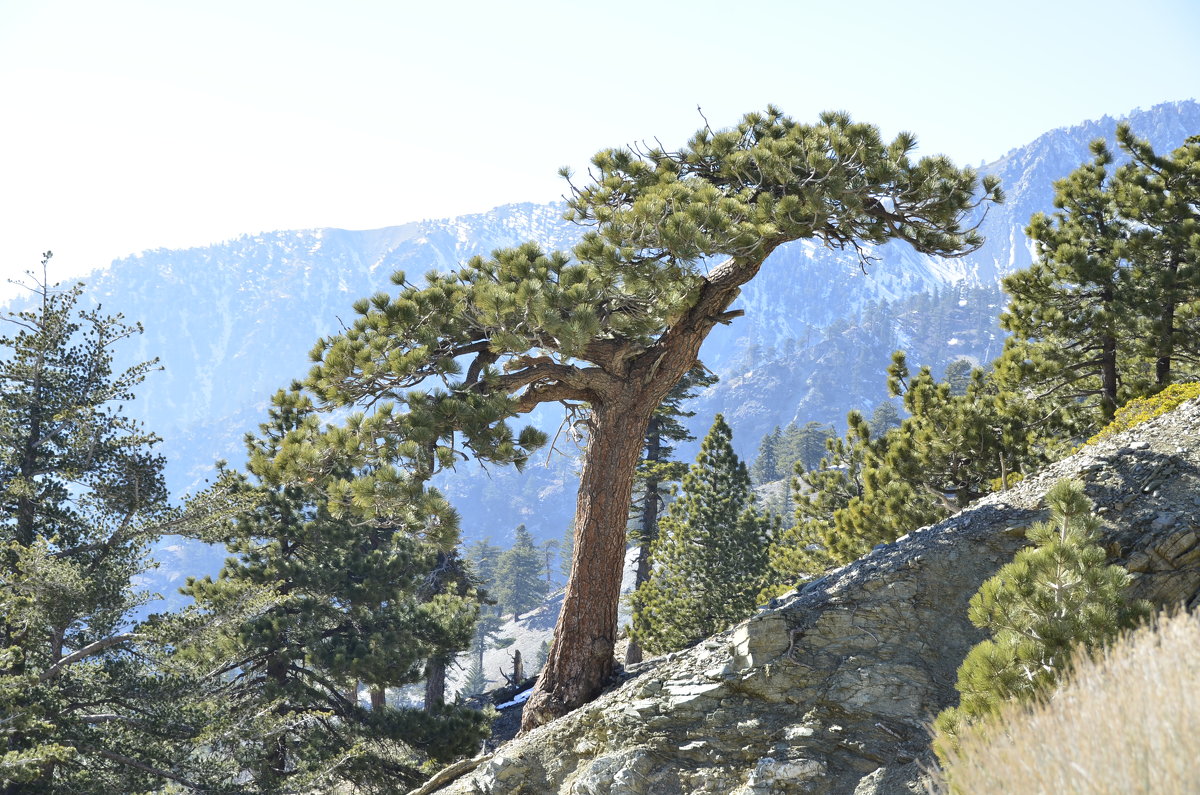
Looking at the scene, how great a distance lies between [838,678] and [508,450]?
11.3ft

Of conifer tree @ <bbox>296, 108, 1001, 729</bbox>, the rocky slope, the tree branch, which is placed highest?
conifer tree @ <bbox>296, 108, 1001, 729</bbox>

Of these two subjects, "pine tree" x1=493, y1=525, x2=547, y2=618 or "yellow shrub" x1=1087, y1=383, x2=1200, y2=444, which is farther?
"pine tree" x1=493, y1=525, x2=547, y2=618

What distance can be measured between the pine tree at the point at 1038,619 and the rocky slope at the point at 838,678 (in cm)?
136

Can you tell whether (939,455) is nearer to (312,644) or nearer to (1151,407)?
(1151,407)

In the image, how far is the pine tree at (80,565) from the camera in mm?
10117

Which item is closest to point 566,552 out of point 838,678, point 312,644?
point 312,644

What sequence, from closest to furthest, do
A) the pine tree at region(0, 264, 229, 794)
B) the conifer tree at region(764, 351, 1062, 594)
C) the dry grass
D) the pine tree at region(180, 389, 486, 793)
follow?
the dry grass
the pine tree at region(0, 264, 229, 794)
the pine tree at region(180, 389, 486, 793)
the conifer tree at region(764, 351, 1062, 594)

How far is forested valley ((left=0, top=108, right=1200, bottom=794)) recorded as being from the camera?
7547mm

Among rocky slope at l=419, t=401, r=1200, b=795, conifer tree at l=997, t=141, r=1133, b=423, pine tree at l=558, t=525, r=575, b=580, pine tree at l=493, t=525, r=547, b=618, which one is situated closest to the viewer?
rocky slope at l=419, t=401, r=1200, b=795

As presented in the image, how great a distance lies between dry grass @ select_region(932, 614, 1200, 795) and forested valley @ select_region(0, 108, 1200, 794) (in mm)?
670

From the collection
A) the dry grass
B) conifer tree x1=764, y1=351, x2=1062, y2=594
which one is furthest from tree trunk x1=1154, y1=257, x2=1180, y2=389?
the dry grass

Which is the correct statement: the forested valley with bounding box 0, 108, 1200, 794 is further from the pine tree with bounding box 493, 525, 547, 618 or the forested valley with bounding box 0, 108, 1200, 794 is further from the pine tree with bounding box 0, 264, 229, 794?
the pine tree with bounding box 493, 525, 547, 618

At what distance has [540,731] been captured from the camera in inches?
297

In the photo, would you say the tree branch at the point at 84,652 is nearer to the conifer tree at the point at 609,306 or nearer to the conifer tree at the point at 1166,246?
the conifer tree at the point at 609,306
